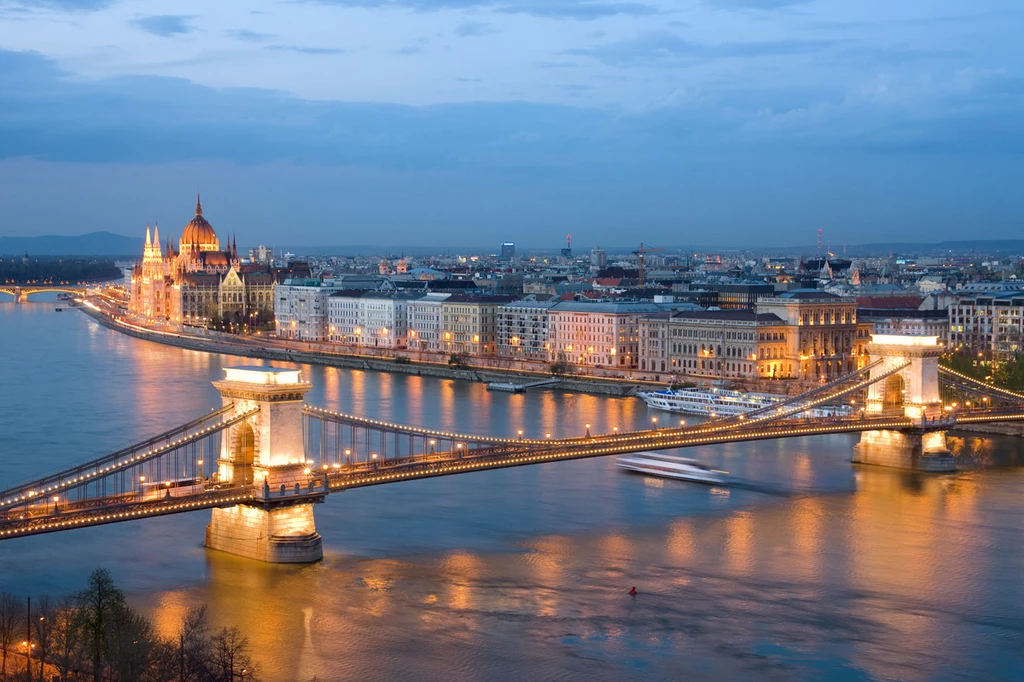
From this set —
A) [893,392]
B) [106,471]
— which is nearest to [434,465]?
[106,471]

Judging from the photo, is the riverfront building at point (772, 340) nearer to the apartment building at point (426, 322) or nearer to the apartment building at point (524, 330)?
the apartment building at point (524, 330)

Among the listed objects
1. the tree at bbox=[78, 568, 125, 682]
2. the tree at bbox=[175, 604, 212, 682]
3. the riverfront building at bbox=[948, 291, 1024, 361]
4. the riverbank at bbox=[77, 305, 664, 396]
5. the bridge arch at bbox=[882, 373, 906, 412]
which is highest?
the riverfront building at bbox=[948, 291, 1024, 361]

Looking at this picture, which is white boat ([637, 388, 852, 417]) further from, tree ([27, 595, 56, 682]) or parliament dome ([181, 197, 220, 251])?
parliament dome ([181, 197, 220, 251])

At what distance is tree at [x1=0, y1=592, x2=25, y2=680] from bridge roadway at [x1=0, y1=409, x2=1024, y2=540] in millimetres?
556

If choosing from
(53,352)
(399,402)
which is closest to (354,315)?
(53,352)

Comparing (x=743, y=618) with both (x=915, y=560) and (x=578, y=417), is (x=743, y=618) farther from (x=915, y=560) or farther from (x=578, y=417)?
(x=578, y=417)

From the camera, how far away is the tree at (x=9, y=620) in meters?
11.1

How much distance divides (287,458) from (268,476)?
319mm

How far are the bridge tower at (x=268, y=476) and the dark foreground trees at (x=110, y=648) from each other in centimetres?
237

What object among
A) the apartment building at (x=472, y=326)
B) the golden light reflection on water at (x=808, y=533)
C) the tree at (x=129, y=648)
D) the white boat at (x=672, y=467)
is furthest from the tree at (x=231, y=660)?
the apartment building at (x=472, y=326)

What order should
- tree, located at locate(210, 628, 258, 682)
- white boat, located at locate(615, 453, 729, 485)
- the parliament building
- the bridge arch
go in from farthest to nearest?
the parliament building → the bridge arch → white boat, located at locate(615, 453, 729, 485) → tree, located at locate(210, 628, 258, 682)

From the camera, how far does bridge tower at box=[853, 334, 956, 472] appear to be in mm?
21891

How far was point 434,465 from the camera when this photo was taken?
630 inches

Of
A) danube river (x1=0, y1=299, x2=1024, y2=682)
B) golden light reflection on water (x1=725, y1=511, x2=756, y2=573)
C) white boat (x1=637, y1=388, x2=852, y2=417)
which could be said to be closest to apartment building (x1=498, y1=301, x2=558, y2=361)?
white boat (x1=637, y1=388, x2=852, y2=417)
